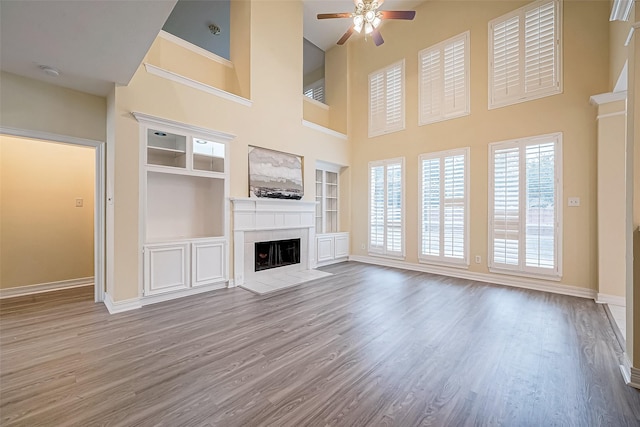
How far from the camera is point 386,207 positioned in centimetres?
606

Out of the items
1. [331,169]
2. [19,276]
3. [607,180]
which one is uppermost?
[331,169]

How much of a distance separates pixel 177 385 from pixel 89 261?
3.79 m

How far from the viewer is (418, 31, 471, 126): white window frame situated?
4922mm

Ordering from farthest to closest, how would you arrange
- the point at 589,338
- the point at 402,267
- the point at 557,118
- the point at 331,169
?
the point at 331,169
the point at 402,267
the point at 557,118
the point at 589,338

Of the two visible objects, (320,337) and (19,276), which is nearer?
(320,337)

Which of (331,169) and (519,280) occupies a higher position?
(331,169)

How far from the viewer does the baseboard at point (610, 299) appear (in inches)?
138

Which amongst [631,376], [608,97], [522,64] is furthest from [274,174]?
[608,97]

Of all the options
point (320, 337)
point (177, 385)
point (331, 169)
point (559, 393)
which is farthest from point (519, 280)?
point (177, 385)

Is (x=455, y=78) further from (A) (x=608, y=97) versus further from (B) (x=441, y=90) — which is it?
(A) (x=608, y=97)

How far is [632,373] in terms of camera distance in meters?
1.88

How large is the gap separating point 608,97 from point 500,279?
115 inches

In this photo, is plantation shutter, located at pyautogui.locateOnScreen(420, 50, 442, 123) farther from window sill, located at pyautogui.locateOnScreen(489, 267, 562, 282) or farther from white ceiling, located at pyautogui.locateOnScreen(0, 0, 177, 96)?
white ceiling, located at pyautogui.locateOnScreen(0, 0, 177, 96)

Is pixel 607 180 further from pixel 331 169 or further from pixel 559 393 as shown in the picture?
pixel 331 169
